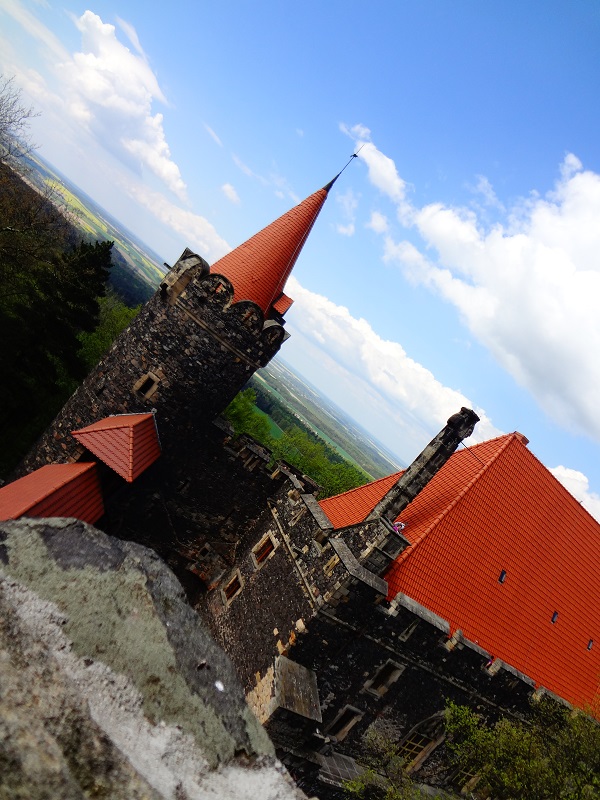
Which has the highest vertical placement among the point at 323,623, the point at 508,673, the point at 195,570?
the point at 508,673

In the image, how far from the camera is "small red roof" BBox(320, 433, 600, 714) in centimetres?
970

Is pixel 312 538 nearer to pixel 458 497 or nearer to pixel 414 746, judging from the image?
pixel 458 497

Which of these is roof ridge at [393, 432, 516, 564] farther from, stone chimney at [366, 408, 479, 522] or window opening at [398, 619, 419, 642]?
window opening at [398, 619, 419, 642]

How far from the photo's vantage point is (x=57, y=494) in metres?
9.41

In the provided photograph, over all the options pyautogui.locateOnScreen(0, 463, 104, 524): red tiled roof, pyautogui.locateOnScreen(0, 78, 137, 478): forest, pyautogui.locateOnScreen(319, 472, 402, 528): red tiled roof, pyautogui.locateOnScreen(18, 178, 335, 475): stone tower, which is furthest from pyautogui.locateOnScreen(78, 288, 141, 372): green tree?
pyautogui.locateOnScreen(319, 472, 402, 528): red tiled roof

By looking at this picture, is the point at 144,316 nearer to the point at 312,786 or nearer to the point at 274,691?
the point at 274,691

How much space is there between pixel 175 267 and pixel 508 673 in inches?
479

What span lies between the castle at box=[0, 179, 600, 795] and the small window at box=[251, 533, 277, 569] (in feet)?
0.18

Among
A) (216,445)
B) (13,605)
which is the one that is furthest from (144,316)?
(13,605)

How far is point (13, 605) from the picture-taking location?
6.77 feet

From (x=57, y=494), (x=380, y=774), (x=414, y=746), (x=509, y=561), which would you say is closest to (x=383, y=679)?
(x=380, y=774)

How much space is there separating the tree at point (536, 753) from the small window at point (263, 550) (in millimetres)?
5154

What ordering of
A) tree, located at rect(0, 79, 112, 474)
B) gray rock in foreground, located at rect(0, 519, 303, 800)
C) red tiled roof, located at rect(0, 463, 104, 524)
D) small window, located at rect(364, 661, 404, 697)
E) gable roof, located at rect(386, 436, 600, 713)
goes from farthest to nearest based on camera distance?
tree, located at rect(0, 79, 112, 474)
gable roof, located at rect(386, 436, 600, 713)
small window, located at rect(364, 661, 404, 697)
red tiled roof, located at rect(0, 463, 104, 524)
gray rock in foreground, located at rect(0, 519, 303, 800)

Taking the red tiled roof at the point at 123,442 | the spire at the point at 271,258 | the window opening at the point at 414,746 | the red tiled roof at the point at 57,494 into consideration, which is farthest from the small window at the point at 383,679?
the spire at the point at 271,258
